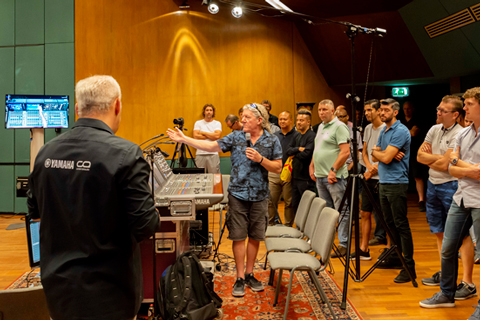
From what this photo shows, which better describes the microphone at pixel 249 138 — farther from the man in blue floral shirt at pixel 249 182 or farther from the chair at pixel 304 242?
the chair at pixel 304 242

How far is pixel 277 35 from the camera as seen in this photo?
7.73 m

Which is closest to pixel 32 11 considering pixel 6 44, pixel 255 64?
pixel 6 44

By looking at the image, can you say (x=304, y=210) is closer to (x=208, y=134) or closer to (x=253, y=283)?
(x=253, y=283)

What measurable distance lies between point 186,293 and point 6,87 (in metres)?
5.96

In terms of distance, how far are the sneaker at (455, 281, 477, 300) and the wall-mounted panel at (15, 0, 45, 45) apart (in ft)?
22.9

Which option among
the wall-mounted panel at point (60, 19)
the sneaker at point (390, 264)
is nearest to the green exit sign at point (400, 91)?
the sneaker at point (390, 264)

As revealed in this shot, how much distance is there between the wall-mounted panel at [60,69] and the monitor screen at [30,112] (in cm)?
71

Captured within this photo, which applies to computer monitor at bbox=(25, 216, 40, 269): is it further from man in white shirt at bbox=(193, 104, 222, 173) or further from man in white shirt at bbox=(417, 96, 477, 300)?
man in white shirt at bbox=(193, 104, 222, 173)

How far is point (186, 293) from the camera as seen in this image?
2.49 m

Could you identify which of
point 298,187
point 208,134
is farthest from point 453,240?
point 208,134

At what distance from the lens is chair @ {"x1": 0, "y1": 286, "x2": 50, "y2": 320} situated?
1381 millimetres

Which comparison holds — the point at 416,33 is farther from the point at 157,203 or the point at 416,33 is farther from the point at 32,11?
the point at 32,11

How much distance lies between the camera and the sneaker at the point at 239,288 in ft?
10.3

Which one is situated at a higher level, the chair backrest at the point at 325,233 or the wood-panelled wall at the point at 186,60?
the wood-panelled wall at the point at 186,60
